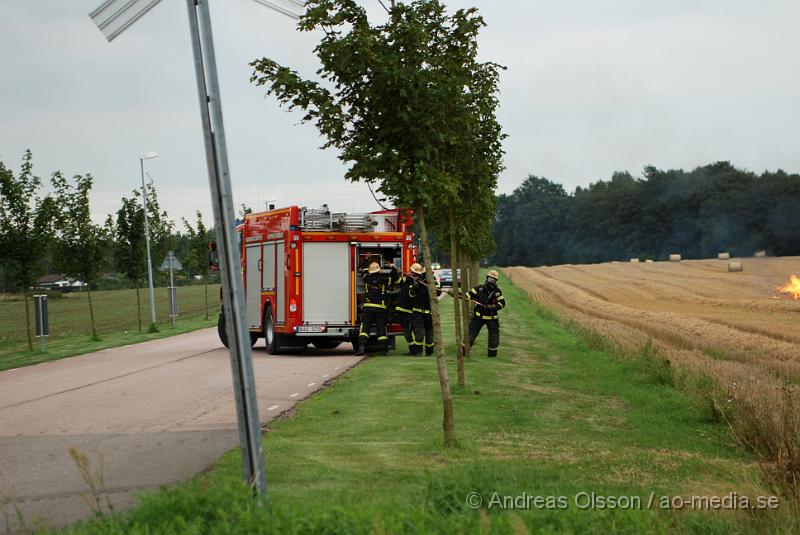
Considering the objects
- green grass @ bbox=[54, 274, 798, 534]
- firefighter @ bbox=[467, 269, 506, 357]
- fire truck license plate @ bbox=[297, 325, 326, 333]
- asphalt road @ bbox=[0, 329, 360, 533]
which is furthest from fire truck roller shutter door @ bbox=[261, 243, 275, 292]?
green grass @ bbox=[54, 274, 798, 534]

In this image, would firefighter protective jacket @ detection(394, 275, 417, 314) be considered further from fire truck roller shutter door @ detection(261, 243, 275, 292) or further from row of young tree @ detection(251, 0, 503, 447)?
row of young tree @ detection(251, 0, 503, 447)

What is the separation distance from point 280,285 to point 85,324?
31730mm

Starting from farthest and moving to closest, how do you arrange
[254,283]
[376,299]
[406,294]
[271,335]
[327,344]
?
[327,344] → [254,283] → [271,335] → [376,299] → [406,294]

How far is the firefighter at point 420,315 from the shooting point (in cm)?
2253

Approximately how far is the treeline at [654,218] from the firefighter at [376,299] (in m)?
62.7

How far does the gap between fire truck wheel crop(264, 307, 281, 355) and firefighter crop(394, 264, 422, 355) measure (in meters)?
3.09

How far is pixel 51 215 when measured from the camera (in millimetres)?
31203

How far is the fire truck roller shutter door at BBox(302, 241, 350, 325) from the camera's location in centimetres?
2384

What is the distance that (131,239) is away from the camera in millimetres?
42812

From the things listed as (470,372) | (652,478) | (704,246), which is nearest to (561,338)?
(470,372)

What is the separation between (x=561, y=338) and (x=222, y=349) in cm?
839

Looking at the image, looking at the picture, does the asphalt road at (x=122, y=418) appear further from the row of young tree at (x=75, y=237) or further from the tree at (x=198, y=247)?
the tree at (x=198, y=247)

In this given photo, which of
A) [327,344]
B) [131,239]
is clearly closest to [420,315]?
[327,344]

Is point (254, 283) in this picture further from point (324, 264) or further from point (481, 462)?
point (481, 462)
